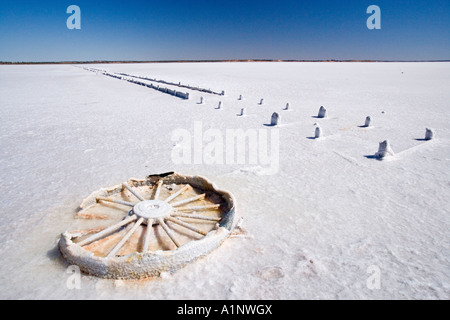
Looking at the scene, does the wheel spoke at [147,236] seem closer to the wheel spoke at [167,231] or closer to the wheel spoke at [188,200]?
the wheel spoke at [167,231]

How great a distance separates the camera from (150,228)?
9.41ft

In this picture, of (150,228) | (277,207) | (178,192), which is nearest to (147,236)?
(150,228)

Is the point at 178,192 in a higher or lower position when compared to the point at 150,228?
higher

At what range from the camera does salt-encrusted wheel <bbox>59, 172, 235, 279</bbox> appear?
2375 mm

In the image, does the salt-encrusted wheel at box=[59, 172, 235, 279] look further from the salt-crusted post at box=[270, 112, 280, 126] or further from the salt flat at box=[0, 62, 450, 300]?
the salt-crusted post at box=[270, 112, 280, 126]

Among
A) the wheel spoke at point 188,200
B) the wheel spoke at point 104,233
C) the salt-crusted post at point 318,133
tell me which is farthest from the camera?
the salt-crusted post at point 318,133

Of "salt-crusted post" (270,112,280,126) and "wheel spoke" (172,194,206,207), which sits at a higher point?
"salt-crusted post" (270,112,280,126)

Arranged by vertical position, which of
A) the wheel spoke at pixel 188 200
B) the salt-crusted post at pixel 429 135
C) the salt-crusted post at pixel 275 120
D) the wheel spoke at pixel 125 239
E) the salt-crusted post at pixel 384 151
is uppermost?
the salt-crusted post at pixel 275 120

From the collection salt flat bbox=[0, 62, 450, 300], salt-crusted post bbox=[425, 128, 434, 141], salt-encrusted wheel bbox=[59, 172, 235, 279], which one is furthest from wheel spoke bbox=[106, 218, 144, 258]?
salt-crusted post bbox=[425, 128, 434, 141]

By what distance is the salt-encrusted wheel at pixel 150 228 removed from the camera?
7.79ft

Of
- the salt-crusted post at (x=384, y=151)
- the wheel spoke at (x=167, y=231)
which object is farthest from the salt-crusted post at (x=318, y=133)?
the wheel spoke at (x=167, y=231)

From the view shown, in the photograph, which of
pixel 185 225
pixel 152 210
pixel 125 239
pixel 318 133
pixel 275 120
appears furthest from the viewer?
pixel 275 120

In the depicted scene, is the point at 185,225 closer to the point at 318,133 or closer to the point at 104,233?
the point at 104,233
